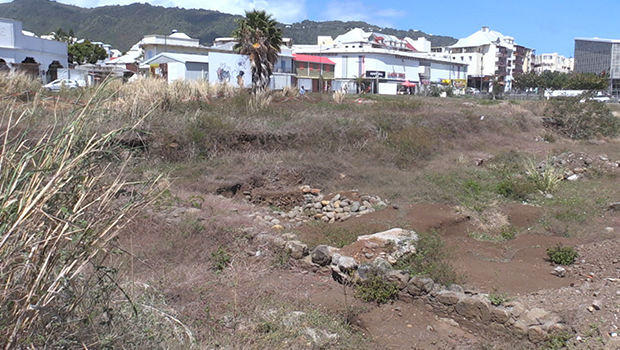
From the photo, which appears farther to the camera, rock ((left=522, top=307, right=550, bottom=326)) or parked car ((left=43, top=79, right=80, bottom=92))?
parked car ((left=43, top=79, right=80, bottom=92))

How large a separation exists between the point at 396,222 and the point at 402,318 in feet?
13.4

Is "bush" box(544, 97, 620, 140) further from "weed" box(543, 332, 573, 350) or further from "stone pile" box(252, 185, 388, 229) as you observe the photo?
"weed" box(543, 332, 573, 350)

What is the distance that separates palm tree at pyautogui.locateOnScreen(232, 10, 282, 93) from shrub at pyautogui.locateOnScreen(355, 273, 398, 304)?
66.8ft

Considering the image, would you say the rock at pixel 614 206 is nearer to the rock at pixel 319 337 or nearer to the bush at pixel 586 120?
the rock at pixel 319 337

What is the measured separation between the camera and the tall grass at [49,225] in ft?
8.80

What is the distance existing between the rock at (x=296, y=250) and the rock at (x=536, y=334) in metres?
3.52

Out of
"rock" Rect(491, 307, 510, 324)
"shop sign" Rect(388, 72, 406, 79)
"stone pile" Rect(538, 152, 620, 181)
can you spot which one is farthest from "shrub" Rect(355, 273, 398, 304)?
"shop sign" Rect(388, 72, 406, 79)

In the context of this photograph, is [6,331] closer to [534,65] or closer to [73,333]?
[73,333]

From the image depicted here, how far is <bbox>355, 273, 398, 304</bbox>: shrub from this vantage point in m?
6.98

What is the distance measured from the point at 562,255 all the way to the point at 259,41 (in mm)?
21194

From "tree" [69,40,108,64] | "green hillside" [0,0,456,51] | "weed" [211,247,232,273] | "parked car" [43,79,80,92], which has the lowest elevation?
"weed" [211,247,232,273]

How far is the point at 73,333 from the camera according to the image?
302 centimetres

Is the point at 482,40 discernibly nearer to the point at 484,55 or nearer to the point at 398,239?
the point at 484,55

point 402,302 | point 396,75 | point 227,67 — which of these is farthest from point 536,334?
point 396,75
